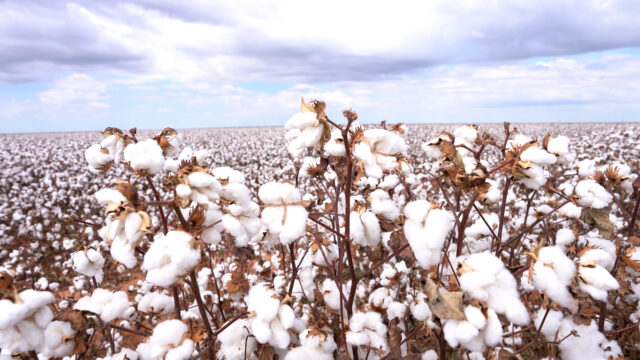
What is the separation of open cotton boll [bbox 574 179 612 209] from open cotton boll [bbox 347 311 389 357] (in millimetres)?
1475

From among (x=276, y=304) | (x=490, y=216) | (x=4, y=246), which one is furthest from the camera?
(x=4, y=246)

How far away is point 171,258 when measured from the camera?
52.9 inches

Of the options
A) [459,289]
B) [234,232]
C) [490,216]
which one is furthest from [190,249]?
[490,216]

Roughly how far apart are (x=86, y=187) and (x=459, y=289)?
53.9 feet

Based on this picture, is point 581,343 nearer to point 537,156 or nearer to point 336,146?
point 537,156

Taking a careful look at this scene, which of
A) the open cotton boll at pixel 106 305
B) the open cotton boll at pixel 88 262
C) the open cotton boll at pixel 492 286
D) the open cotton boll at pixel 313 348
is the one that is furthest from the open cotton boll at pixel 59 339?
the open cotton boll at pixel 492 286

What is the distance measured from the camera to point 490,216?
3498mm

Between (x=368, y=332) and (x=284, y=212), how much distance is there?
979 millimetres

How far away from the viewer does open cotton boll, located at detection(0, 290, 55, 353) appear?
126cm

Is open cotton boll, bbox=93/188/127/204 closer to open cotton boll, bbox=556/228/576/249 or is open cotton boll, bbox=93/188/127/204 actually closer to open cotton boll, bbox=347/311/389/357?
open cotton boll, bbox=347/311/389/357

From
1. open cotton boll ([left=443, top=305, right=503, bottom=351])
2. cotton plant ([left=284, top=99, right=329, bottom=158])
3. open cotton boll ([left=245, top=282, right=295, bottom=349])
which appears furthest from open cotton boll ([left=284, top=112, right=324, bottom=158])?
open cotton boll ([left=443, top=305, right=503, bottom=351])

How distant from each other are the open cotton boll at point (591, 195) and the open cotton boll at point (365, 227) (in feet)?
4.38

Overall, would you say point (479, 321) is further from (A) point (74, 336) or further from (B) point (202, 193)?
(A) point (74, 336)

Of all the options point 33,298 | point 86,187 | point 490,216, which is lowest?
point 86,187
